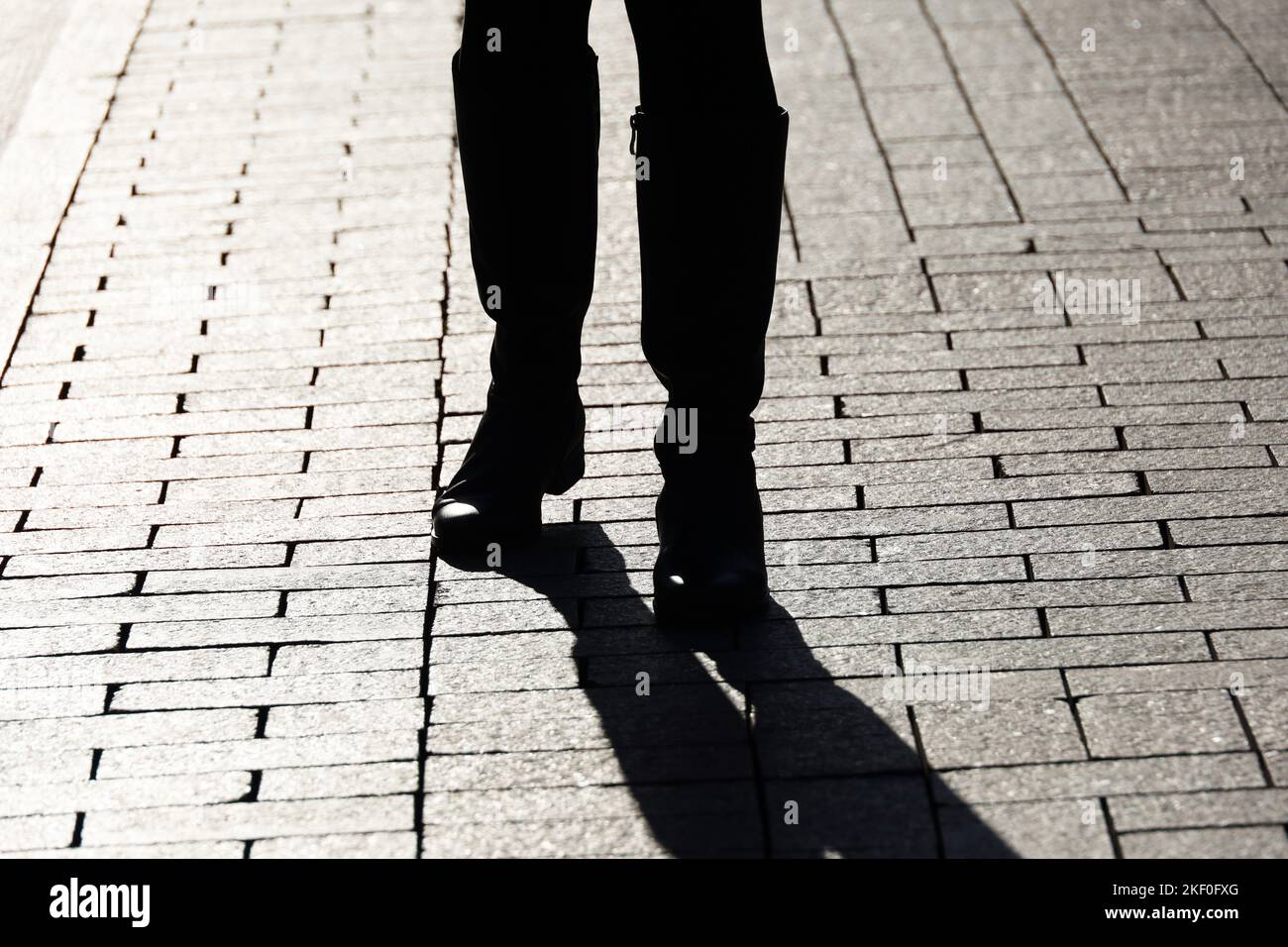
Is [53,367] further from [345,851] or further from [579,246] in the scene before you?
[345,851]

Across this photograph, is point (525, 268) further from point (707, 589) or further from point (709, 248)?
point (707, 589)

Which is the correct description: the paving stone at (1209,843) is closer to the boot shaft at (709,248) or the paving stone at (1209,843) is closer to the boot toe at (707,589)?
the boot toe at (707,589)

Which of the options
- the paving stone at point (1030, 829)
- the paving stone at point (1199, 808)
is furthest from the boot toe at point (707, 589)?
the paving stone at point (1199, 808)

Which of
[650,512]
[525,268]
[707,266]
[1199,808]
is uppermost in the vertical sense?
Answer: [707,266]

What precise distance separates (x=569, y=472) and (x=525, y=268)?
0.40 metres

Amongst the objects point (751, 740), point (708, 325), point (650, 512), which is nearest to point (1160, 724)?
point (751, 740)

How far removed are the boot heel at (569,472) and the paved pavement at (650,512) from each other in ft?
0.26

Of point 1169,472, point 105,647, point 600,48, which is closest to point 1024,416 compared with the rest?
point 1169,472

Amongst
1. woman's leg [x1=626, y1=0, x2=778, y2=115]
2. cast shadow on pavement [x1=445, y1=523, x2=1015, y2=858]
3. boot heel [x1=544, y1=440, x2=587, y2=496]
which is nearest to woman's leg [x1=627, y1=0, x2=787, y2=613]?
woman's leg [x1=626, y1=0, x2=778, y2=115]

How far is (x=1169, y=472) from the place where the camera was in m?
3.11

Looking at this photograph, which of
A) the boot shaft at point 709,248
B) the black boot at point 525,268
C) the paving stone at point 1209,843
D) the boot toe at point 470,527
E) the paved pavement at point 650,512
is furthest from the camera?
the boot toe at point 470,527

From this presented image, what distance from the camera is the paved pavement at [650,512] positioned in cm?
231

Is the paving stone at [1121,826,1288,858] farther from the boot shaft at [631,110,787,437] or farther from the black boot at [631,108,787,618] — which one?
the boot shaft at [631,110,787,437]

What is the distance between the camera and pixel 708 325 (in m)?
Answer: 2.68
